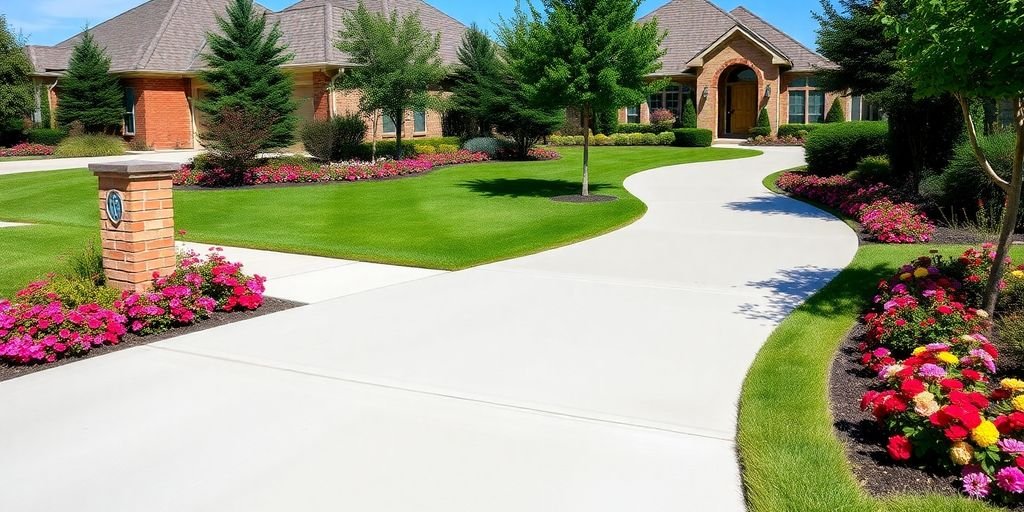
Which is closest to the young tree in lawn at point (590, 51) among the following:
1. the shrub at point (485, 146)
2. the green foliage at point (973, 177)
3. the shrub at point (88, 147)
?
the green foliage at point (973, 177)

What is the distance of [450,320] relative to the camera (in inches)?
293

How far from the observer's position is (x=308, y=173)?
21375mm

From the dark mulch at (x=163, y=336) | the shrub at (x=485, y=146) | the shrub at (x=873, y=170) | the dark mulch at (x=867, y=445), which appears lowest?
the dark mulch at (x=867, y=445)

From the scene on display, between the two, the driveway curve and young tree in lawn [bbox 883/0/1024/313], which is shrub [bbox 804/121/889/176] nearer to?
the driveway curve

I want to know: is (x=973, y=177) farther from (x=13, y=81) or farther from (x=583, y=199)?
(x=13, y=81)

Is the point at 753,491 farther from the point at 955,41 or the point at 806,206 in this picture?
the point at 806,206

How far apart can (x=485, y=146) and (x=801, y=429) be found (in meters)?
25.2

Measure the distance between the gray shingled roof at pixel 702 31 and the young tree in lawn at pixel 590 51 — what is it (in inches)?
882

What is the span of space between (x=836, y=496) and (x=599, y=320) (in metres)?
3.61

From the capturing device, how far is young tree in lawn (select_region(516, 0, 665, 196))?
15805 mm

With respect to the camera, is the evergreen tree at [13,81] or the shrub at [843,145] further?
the evergreen tree at [13,81]

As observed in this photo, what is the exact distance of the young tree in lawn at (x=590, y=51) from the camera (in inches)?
622

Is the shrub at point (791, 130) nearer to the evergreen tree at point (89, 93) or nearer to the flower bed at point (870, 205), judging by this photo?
the flower bed at point (870, 205)

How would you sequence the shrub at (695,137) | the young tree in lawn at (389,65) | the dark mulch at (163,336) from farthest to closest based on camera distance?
the shrub at (695,137)
the young tree in lawn at (389,65)
the dark mulch at (163,336)
